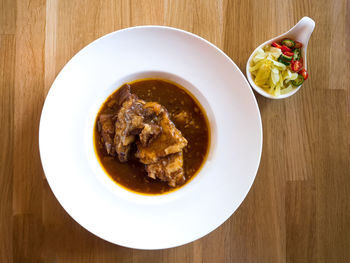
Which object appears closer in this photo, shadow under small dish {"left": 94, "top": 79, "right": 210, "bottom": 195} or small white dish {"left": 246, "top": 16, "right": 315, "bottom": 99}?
shadow under small dish {"left": 94, "top": 79, "right": 210, "bottom": 195}

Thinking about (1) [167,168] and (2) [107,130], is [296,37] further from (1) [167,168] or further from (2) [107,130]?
(2) [107,130]

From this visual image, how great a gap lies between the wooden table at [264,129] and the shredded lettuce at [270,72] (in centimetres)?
18

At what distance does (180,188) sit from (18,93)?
74.6 inches

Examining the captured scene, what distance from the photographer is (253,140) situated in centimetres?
261

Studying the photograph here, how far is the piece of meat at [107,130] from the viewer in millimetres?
2654

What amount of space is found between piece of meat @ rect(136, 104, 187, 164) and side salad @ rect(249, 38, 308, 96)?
1.01m

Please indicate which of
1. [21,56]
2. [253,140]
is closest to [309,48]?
[253,140]

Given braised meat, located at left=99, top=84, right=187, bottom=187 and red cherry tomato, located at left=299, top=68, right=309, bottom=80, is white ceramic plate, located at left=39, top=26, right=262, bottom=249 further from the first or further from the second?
red cherry tomato, located at left=299, top=68, right=309, bottom=80

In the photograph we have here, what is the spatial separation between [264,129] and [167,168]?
3.85 ft

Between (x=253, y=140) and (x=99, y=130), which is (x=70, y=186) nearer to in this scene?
(x=99, y=130)

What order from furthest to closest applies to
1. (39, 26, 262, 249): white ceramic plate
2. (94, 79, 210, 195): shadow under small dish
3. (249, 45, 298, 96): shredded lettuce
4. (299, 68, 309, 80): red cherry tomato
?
1. (299, 68, 309, 80): red cherry tomato
2. (249, 45, 298, 96): shredded lettuce
3. (94, 79, 210, 195): shadow under small dish
4. (39, 26, 262, 249): white ceramic plate

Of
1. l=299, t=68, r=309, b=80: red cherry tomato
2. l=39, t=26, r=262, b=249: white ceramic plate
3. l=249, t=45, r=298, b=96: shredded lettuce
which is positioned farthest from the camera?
l=299, t=68, r=309, b=80: red cherry tomato

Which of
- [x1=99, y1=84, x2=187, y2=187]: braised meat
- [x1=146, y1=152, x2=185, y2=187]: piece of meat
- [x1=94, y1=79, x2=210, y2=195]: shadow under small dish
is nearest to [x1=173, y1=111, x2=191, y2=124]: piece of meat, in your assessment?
[x1=94, y1=79, x2=210, y2=195]: shadow under small dish

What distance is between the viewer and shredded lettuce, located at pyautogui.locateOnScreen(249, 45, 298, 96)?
279 centimetres
